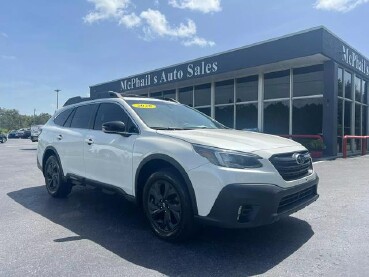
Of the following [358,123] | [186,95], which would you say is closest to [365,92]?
[358,123]

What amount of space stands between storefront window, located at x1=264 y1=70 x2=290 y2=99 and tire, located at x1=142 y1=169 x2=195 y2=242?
13270 millimetres

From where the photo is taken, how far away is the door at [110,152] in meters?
4.45

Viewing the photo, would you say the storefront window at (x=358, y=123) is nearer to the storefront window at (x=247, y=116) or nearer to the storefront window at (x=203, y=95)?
the storefront window at (x=247, y=116)

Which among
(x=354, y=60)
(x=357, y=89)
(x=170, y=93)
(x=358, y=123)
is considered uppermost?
(x=354, y=60)

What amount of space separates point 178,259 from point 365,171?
829 centimetres

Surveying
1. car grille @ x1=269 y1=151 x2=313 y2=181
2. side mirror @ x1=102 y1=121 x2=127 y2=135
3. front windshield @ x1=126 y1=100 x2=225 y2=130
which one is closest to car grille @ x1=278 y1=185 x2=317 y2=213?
car grille @ x1=269 y1=151 x2=313 y2=181

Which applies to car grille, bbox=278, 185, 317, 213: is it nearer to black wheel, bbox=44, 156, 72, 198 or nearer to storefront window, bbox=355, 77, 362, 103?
black wheel, bbox=44, 156, 72, 198

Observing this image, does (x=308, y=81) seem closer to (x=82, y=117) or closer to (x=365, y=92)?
(x=365, y=92)

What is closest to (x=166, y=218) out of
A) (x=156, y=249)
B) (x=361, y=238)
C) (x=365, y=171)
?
(x=156, y=249)

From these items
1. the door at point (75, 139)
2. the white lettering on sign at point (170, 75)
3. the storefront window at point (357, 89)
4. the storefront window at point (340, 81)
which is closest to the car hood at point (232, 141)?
the door at point (75, 139)

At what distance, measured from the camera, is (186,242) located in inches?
151

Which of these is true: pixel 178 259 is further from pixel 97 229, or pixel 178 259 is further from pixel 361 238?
pixel 361 238

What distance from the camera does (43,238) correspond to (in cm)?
411

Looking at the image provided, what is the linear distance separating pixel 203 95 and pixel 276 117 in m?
5.42
